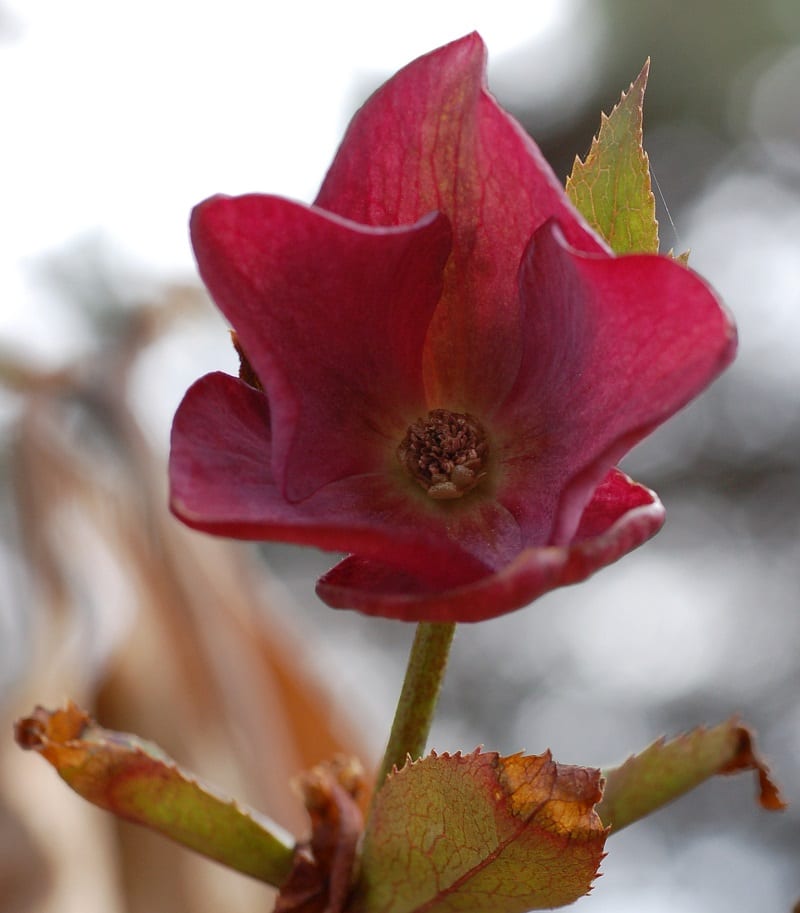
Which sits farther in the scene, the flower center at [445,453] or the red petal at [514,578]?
the flower center at [445,453]

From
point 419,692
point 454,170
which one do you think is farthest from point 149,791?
point 454,170

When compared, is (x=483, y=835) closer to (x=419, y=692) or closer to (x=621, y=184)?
(x=419, y=692)

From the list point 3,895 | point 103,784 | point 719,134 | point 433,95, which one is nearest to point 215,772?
point 3,895

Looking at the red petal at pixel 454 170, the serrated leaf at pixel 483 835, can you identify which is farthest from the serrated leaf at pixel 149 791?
the red petal at pixel 454 170

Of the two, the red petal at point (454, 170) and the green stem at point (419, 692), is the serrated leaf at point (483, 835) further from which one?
the red petal at point (454, 170)

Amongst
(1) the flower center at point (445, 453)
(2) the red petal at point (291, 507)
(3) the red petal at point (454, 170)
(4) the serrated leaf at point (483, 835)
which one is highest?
(3) the red petal at point (454, 170)

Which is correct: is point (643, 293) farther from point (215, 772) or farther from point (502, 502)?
point (215, 772)
